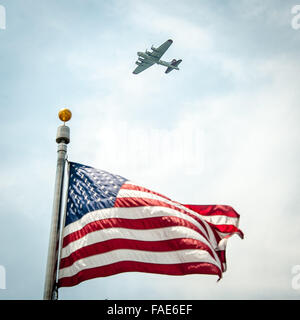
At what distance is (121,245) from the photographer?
8.63 meters

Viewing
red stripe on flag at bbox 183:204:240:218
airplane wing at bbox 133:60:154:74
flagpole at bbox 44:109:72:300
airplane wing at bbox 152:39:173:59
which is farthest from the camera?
airplane wing at bbox 133:60:154:74

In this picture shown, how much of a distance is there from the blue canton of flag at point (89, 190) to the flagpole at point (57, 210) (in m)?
0.55

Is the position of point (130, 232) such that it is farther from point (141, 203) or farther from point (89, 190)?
point (89, 190)

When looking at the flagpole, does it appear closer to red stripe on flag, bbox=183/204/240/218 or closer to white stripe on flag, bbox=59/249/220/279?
white stripe on flag, bbox=59/249/220/279

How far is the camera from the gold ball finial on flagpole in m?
9.98

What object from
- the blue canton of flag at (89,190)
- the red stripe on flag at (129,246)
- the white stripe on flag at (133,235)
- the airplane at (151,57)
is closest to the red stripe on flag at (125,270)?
the red stripe on flag at (129,246)

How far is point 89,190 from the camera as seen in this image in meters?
9.52

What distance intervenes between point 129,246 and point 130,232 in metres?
0.34

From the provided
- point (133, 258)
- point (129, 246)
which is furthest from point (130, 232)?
point (133, 258)

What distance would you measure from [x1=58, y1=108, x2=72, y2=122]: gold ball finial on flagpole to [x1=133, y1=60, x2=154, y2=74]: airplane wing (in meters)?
61.4

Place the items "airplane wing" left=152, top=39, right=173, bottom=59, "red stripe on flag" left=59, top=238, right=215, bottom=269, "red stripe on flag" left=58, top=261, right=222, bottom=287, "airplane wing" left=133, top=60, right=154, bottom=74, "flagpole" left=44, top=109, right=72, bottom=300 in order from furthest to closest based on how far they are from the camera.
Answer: "airplane wing" left=133, top=60, right=154, bottom=74 → "airplane wing" left=152, top=39, right=173, bottom=59 → "red stripe on flag" left=59, top=238, right=215, bottom=269 → "red stripe on flag" left=58, top=261, right=222, bottom=287 → "flagpole" left=44, top=109, right=72, bottom=300

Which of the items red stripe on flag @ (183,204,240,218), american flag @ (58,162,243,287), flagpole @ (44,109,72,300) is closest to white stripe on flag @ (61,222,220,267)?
american flag @ (58,162,243,287)
